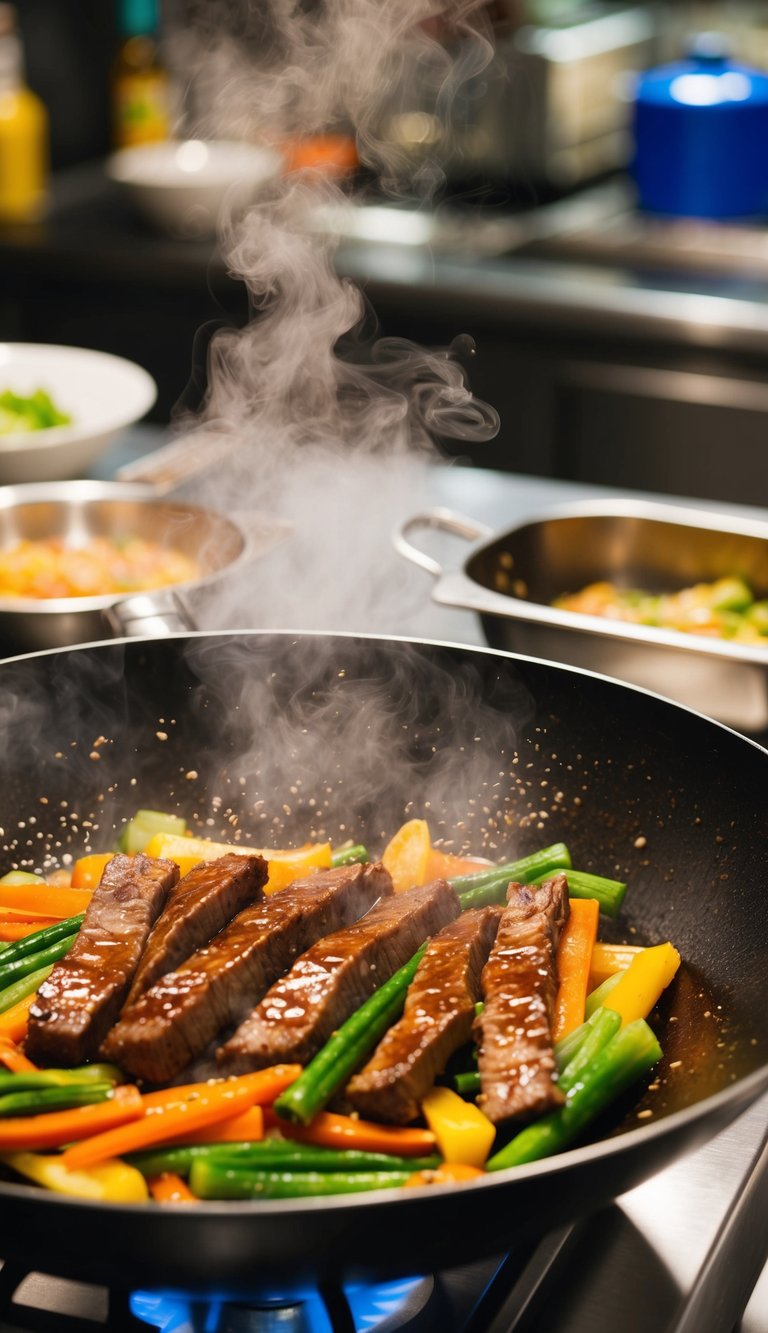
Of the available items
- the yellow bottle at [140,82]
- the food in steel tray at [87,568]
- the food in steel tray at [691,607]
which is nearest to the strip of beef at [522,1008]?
the food in steel tray at [691,607]

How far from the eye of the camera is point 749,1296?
1.10 m

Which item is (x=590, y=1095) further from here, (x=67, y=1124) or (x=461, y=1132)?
(x=67, y=1124)

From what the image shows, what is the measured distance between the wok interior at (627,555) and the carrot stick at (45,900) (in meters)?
0.81

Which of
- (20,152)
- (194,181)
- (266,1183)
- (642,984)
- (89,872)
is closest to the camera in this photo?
(266,1183)

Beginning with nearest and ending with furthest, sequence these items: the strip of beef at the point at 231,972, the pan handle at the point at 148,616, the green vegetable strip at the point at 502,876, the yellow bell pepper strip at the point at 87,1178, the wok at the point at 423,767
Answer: the yellow bell pepper strip at the point at 87,1178 < the strip of beef at the point at 231,972 < the wok at the point at 423,767 < the green vegetable strip at the point at 502,876 < the pan handle at the point at 148,616

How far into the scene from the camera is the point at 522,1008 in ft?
3.56

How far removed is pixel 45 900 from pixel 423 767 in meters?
0.44

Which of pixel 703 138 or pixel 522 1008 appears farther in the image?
pixel 703 138

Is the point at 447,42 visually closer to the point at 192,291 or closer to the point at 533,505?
the point at 192,291

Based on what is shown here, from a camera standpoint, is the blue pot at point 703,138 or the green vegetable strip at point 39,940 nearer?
the green vegetable strip at point 39,940

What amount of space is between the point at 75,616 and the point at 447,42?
3746 millimetres

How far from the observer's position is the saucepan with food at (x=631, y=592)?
5.19ft

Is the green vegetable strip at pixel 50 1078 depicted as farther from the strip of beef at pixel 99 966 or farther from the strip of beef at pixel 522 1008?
the strip of beef at pixel 522 1008

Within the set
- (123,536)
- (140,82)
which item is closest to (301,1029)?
(123,536)
